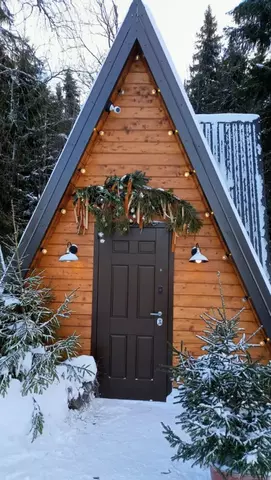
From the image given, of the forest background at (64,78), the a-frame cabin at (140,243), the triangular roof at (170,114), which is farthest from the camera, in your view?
the forest background at (64,78)

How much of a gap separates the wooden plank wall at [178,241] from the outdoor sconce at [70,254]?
0.10 metres

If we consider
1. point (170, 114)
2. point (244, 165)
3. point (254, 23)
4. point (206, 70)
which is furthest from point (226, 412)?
point (206, 70)

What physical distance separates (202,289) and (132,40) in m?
3.16

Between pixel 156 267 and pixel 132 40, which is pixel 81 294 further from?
pixel 132 40

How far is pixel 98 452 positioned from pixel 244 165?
4.87 m

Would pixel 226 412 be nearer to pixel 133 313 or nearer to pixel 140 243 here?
pixel 133 313

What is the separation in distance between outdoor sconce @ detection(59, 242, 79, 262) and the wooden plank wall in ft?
0.32

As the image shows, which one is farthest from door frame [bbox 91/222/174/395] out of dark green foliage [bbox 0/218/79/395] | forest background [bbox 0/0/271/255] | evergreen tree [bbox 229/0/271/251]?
evergreen tree [bbox 229/0/271/251]

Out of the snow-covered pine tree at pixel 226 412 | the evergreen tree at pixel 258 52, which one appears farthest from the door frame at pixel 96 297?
the evergreen tree at pixel 258 52

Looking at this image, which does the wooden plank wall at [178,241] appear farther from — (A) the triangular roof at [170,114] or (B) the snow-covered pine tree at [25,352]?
(B) the snow-covered pine tree at [25,352]

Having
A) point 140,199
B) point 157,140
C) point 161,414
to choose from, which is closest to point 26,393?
point 161,414

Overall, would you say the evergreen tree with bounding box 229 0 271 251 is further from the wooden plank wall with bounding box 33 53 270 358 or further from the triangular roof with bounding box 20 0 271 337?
the triangular roof with bounding box 20 0 271 337

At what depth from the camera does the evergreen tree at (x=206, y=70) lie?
16.0 m

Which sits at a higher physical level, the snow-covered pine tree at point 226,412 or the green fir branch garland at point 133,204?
the green fir branch garland at point 133,204
